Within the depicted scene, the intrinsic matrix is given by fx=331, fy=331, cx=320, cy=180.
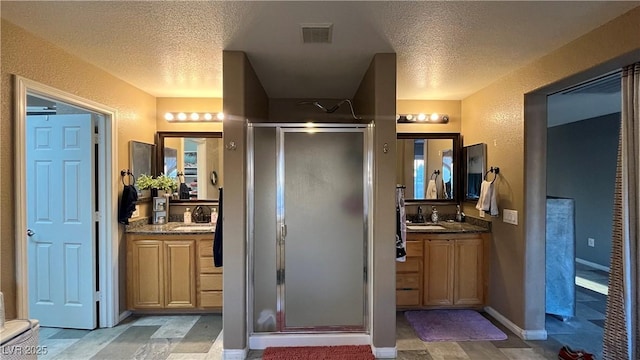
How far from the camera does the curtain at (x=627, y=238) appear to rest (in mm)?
2117

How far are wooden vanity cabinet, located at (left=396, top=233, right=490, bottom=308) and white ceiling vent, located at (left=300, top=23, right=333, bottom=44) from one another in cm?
223

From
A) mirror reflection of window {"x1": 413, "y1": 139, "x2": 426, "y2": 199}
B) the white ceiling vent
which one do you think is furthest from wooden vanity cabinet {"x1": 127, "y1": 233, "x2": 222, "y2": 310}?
mirror reflection of window {"x1": 413, "y1": 139, "x2": 426, "y2": 199}

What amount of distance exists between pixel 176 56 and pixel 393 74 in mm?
1776

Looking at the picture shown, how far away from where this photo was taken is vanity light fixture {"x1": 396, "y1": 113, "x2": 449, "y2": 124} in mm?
4195

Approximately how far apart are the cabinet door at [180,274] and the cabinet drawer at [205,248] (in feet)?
0.20

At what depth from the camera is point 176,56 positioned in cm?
271

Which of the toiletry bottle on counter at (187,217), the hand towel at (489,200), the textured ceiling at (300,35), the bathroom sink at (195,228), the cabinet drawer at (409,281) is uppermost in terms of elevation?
the textured ceiling at (300,35)

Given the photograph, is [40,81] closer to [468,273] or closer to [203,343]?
[203,343]

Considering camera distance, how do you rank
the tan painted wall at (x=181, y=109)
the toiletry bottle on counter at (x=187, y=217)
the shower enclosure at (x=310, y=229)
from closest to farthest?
the shower enclosure at (x=310, y=229) < the toiletry bottle on counter at (x=187, y=217) < the tan painted wall at (x=181, y=109)

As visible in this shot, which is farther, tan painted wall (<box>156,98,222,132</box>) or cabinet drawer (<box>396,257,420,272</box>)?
tan painted wall (<box>156,98,222,132</box>)

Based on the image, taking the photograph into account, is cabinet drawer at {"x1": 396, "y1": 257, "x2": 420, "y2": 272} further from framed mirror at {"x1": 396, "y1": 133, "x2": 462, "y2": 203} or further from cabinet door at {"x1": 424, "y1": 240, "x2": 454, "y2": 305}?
framed mirror at {"x1": 396, "y1": 133, "x2": 462, "y2": 203}

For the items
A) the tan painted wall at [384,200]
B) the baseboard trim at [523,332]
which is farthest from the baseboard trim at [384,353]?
the baseboard trim at [523,332]

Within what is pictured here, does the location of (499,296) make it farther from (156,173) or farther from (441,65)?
(156,173)

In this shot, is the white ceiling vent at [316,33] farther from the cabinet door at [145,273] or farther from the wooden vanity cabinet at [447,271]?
the cabinet door at [145,273]
